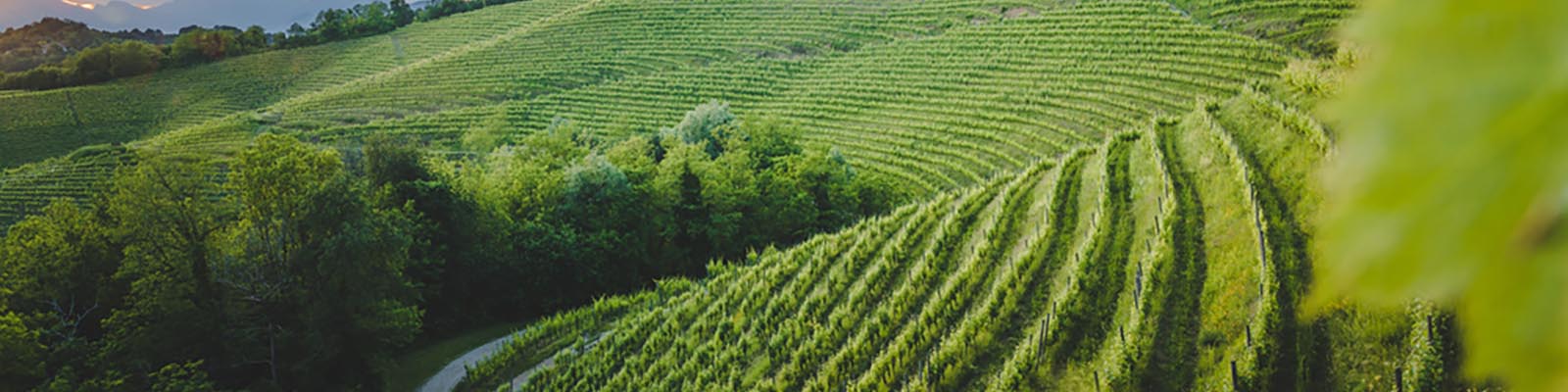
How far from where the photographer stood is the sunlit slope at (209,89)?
251ft

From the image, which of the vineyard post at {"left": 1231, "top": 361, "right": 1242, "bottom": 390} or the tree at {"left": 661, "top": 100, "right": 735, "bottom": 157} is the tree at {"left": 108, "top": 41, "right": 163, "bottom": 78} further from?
the vineyard post at {"left": 1231, "top": 361, "right": 1242, "bottom": 390}

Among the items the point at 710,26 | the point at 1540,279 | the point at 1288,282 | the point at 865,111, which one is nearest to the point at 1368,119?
the point at 1540,279

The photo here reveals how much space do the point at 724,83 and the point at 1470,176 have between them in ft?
217

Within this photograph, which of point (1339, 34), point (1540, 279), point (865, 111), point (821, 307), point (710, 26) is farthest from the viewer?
point (710, 26)

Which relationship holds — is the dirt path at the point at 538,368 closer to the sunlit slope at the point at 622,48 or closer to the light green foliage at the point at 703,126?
the light green foliage at the point at 703,126

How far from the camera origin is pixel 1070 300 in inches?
553

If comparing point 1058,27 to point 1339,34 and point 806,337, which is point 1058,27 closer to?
point 806,337

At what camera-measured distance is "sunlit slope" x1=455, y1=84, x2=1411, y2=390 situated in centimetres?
1138

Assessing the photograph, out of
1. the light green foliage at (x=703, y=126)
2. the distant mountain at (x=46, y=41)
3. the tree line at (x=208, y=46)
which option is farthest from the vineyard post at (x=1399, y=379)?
the distant mountain at (x=46, y=41)

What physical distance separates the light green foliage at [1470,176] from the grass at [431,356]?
97.0 ft

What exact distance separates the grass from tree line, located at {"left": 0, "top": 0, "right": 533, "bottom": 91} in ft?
286

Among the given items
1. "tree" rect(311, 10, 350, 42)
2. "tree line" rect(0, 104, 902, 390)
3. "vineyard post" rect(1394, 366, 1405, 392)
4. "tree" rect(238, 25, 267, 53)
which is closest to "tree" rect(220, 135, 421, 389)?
"tree line" rect(0, 104, 902, 390)

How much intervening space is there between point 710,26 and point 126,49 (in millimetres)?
66969

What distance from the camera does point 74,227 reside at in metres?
25.3
